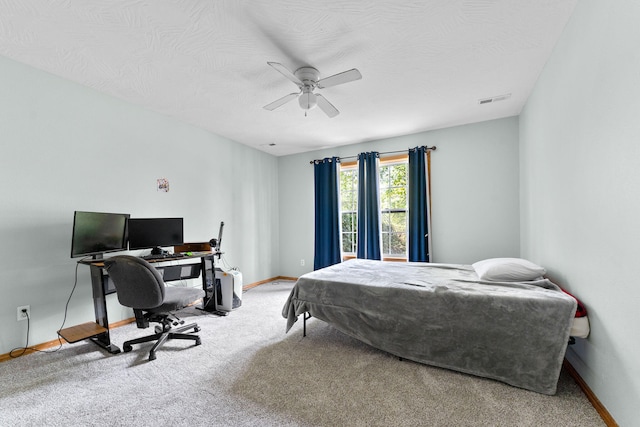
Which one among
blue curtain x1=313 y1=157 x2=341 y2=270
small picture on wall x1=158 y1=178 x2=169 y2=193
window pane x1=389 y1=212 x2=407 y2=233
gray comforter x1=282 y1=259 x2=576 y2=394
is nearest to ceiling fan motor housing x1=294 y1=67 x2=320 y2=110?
gray comforter x1=282 y1=259 x2=576 y2=394

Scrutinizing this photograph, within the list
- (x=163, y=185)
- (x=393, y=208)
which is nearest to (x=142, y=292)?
(x=163, y=185)

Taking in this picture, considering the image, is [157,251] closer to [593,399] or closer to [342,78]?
[342,78]

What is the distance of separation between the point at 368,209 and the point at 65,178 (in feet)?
12.7

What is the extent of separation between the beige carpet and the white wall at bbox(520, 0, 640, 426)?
41 centimetres

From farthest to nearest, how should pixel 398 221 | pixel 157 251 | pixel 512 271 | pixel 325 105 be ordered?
pixel 398 221 < pixel 157 251 < pixel 325 105 < pixel 512 271

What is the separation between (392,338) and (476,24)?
2.47 m

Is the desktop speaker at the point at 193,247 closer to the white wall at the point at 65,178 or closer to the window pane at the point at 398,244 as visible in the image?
the white wall at the point at 65,178

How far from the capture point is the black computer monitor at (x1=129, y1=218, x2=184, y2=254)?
9.98 ft

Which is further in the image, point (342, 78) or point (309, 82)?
point (309, 82)

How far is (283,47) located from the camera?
2230 mm

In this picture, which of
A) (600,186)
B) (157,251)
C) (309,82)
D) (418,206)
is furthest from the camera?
(418,206)

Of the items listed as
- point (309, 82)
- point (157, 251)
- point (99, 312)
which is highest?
point (309, 82)


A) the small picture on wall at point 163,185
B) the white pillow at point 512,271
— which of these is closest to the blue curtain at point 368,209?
the white pillow at point 512,271

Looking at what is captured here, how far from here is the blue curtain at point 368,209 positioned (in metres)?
4.60
